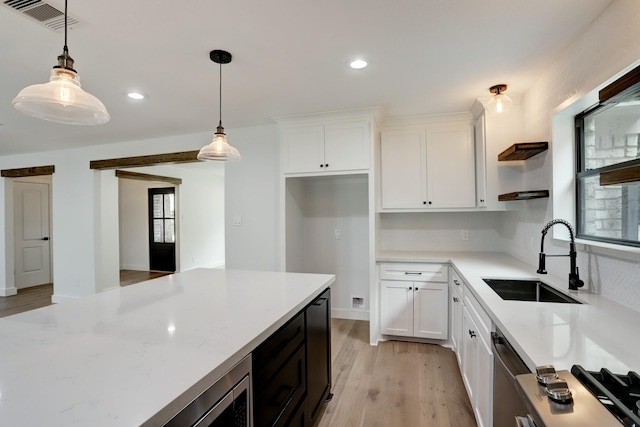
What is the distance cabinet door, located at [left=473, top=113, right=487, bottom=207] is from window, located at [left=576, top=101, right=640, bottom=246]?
0.82 meters

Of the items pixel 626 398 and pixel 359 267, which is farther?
pixel 359 267

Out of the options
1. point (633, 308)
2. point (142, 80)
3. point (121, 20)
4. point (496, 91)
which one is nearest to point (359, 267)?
point (496, 91)

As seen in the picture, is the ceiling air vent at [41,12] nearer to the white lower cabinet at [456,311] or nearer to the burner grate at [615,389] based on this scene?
the burner grate at [615,389]

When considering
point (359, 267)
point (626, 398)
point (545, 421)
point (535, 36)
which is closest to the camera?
point (545, 421)

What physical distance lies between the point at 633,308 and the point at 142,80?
334 cm

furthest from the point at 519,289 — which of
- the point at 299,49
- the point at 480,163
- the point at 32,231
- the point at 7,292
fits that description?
the point at 32,231

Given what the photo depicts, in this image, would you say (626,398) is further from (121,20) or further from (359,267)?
(359,267)

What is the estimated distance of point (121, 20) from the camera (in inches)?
65.6

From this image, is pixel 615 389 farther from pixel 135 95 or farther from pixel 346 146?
pixel 135 95

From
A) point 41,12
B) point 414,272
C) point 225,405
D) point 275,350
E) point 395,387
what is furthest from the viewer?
point 414,272

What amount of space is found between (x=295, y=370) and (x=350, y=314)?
2.41 m

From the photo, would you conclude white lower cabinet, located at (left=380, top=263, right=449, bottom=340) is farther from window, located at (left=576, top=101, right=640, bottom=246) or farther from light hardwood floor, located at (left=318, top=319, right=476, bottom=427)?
window, located at (left=576, top=101, right=640, bottom=246)

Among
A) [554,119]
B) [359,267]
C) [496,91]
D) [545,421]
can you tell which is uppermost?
[496,91]

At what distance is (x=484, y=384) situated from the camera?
1.65m
